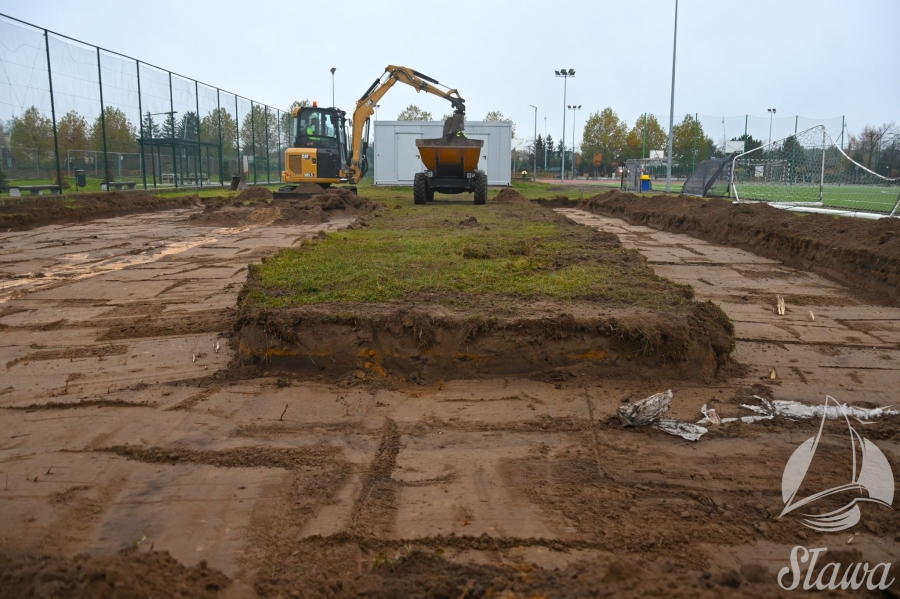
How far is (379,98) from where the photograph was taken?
23.2 m

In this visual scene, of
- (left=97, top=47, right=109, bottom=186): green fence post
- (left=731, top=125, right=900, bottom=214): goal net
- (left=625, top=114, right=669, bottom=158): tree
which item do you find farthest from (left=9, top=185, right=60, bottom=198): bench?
(left=625, top=114, right=669, bottom=158): tree

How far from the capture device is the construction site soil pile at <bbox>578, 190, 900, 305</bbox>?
8.12 m

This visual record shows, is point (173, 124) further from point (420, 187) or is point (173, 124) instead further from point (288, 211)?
point (288, 211)

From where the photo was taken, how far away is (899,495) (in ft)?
10.3

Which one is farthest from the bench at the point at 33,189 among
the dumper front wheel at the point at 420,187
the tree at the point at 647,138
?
the tree at the point at 647,138

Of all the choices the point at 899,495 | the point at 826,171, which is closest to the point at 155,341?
the point at 899,495

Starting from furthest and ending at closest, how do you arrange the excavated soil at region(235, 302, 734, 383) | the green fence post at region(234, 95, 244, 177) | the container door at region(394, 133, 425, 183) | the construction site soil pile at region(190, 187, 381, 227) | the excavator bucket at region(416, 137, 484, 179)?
the container door at region(394, 133, 425, 183) < the green fence post at region(234, 95, 244, 177) < the excavator bucket at region(416, 137, 484, 179) < the construction site soil pile at region(190, 187, 381, 227) < the excavated soil at region(235, 302, 734, 383)

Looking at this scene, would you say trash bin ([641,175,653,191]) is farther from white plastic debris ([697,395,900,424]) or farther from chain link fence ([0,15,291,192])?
white plastic debris ([697,395,900,424])

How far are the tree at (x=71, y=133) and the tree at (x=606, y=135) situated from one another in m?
45.5

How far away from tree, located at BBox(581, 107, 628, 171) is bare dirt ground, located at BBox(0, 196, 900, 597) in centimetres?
5453

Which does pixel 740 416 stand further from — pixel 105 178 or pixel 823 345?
pixel 105 178

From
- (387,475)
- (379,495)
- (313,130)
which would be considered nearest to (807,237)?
(387,475)

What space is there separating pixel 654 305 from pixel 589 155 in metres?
57.5

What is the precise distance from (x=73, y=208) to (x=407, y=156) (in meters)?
20.8
